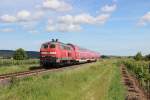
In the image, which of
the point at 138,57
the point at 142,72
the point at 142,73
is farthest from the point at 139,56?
the point at 142,73

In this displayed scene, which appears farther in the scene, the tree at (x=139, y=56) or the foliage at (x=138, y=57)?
the tree at (x=139, y=56)

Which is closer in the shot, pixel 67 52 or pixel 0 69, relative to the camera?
pixel 0 69

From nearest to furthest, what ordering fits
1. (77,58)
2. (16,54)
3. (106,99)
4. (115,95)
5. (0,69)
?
(106,99)
(115,95)
(0,69)
(77,58)
(16,54)

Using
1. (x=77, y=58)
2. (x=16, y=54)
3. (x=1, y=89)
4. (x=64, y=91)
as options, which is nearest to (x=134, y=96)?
(x=64, y=91)

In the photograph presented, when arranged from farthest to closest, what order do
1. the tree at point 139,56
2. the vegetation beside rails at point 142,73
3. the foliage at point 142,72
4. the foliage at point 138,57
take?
the tree at point 139,56 < the foliage at point 138,57 < the foliage at point 142,72 < the vegetation beside rails at point 142,73

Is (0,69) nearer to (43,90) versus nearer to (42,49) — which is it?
(42,49)

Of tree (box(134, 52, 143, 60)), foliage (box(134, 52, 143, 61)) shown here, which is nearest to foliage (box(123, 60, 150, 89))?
foliage (box(134, 52, 143, 61))

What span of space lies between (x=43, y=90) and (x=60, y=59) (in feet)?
97.2

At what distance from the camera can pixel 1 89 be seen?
63.0ft

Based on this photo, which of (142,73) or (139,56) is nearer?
(142,73)

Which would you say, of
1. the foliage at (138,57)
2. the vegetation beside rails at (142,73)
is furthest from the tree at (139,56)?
the vegetation beside rails at (142,73)

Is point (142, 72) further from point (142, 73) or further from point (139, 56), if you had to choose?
point (139, 56)

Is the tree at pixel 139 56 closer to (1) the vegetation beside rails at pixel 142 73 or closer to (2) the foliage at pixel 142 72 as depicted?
(2) the foliage at pixel 142 72

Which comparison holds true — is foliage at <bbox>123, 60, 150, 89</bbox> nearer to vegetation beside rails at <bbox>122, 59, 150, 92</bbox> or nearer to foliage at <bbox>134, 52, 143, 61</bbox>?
vegetation beside rails at <bbox>122, 59, 150, 92</bbox>
